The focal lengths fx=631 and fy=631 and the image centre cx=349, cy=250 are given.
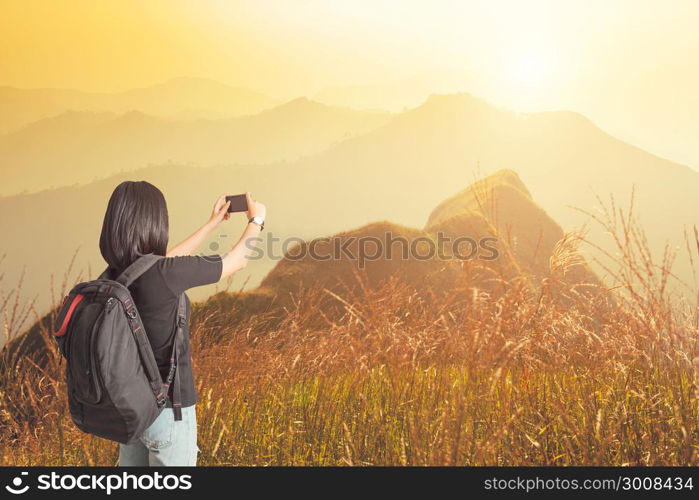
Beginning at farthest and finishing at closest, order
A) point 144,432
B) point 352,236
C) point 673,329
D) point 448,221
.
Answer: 1. point 448,221
2. point 352,236
3. point 673,329
4. point 144,432

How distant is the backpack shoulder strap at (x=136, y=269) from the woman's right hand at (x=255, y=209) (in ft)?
1.46

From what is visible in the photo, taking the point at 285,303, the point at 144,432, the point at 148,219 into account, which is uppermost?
the point at 285,303

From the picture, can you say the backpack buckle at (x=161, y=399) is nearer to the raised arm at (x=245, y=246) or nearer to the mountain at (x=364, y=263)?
the raised arm at (x=245, y=246)

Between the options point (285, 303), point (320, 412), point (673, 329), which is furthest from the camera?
point (285, 303)

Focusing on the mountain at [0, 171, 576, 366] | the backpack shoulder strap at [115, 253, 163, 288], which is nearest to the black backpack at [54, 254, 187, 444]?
the backpack shoulder strap at [115, 253, 163, 288]

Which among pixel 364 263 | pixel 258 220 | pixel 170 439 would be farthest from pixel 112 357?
pixel 364 263

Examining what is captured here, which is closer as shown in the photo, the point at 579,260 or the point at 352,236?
the point at 579,260

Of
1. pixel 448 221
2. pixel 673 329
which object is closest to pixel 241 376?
pixel 673 329

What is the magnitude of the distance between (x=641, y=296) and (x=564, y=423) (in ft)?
2.01

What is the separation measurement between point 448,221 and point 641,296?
17.9 feet

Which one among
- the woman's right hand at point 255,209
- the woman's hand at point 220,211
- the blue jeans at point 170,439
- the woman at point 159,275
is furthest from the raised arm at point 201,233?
the blue jeans at point 170,439
